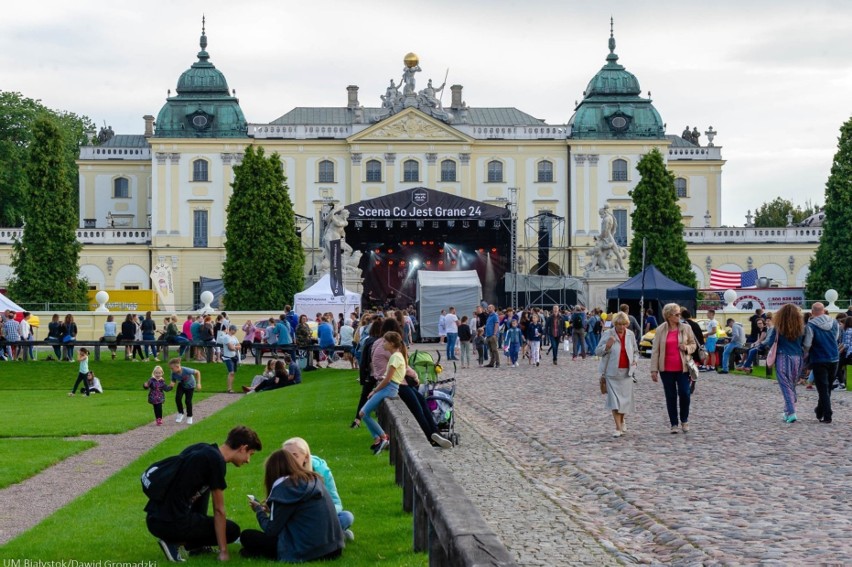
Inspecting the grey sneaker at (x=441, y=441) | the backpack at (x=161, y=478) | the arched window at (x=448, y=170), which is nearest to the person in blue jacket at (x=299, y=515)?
the backpack at (x=161, y=478)

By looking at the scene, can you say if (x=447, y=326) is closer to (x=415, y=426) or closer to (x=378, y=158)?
(x=415, y=426)

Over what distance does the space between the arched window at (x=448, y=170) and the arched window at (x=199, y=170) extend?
1352 cm

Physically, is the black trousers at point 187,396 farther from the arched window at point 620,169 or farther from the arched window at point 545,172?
the arched window at point 620,169

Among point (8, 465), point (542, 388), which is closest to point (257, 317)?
point (542, 388)

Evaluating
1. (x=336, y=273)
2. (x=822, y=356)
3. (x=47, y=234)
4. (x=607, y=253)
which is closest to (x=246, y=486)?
(x=822, y=356)

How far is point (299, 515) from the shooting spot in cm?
980

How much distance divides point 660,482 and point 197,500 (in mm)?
4646

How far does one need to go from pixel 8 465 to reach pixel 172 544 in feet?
24.3

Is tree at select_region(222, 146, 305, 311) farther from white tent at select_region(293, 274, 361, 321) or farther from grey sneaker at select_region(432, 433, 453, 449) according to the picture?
grey sneaker at select_region(432, 433, 453, 449)

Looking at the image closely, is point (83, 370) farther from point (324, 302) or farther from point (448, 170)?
point (448, 170)

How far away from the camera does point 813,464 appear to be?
45.6 ft

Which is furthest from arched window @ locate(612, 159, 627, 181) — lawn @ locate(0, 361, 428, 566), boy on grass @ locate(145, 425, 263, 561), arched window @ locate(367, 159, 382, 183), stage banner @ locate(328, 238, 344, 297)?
boy on grass @ locate(145, 425, 263, 561)

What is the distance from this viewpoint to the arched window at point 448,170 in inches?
3209

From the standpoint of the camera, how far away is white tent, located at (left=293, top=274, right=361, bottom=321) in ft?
158
